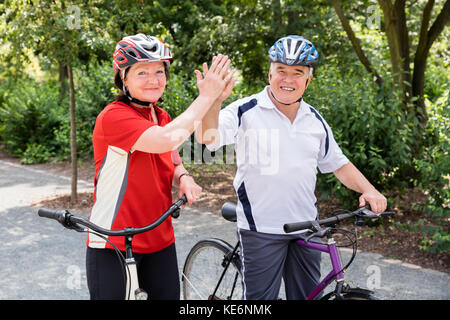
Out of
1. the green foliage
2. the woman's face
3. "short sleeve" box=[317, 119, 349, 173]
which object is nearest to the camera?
the woman's face

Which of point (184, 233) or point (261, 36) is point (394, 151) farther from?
point (261, 36)

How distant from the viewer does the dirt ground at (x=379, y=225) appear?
557cm

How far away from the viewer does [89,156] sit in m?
12.8

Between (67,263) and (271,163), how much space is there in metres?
3.77

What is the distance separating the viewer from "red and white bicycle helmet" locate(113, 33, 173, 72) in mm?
2312

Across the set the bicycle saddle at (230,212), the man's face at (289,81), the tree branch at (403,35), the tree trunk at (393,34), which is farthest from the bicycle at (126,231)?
the tree branch at (403,35)

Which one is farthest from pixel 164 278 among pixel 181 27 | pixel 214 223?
pixel 181 27

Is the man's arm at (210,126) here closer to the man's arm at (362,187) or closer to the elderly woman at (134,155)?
the elderly woman at (134,155)

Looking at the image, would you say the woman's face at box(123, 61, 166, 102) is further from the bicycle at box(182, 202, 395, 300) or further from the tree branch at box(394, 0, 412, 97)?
the tree branch at box(394, 0, 412, 97)

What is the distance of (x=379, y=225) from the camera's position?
6.53 meters

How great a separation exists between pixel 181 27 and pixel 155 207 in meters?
13.2

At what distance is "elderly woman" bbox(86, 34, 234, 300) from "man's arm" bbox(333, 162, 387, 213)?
0.88 m

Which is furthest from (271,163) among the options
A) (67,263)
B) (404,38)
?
Result: (404,38)

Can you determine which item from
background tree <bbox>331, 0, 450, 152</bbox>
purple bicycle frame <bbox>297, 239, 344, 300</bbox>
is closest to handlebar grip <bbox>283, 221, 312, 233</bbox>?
purple bicycle frame <bbox>297, 239, 344, 300</bbox>
